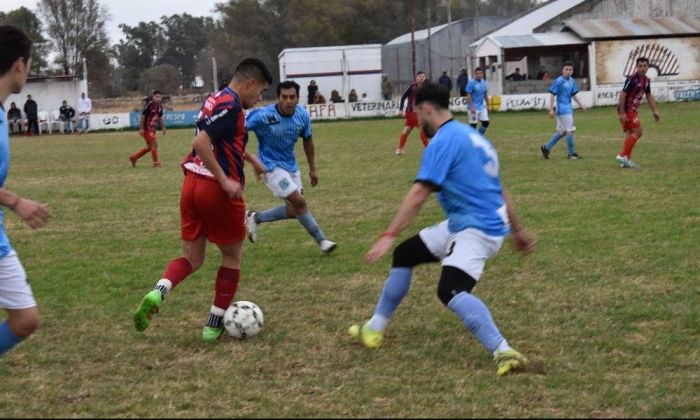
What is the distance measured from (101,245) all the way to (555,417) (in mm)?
6878

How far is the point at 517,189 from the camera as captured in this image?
1348cm

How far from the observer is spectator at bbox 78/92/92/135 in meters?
39.2

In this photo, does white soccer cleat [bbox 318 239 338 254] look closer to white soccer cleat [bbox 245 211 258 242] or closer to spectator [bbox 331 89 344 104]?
white soccer cleat [bbox 245 211 258 242]

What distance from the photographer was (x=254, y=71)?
608 cm

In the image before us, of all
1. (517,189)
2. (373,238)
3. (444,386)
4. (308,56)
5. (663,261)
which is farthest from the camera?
(308,56)

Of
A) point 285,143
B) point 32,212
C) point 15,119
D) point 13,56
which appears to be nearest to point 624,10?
point 15,119

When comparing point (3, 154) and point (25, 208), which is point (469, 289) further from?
point (3, 154)

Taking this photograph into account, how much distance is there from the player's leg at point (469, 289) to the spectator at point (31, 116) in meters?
35.1

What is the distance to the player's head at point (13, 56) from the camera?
4.75 metres

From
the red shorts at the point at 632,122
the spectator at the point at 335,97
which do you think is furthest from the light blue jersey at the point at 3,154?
the spectator at the point at 335,97

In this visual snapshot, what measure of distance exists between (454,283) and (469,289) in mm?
100

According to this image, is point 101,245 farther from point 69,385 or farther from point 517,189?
point 517,189

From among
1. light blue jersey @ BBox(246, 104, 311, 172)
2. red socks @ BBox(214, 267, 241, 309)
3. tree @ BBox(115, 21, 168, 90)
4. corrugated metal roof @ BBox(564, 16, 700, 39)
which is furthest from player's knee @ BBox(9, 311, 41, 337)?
tree @ BBox(115, 21, 168, 90)

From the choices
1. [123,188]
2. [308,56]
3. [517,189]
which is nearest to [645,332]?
[517,189]
